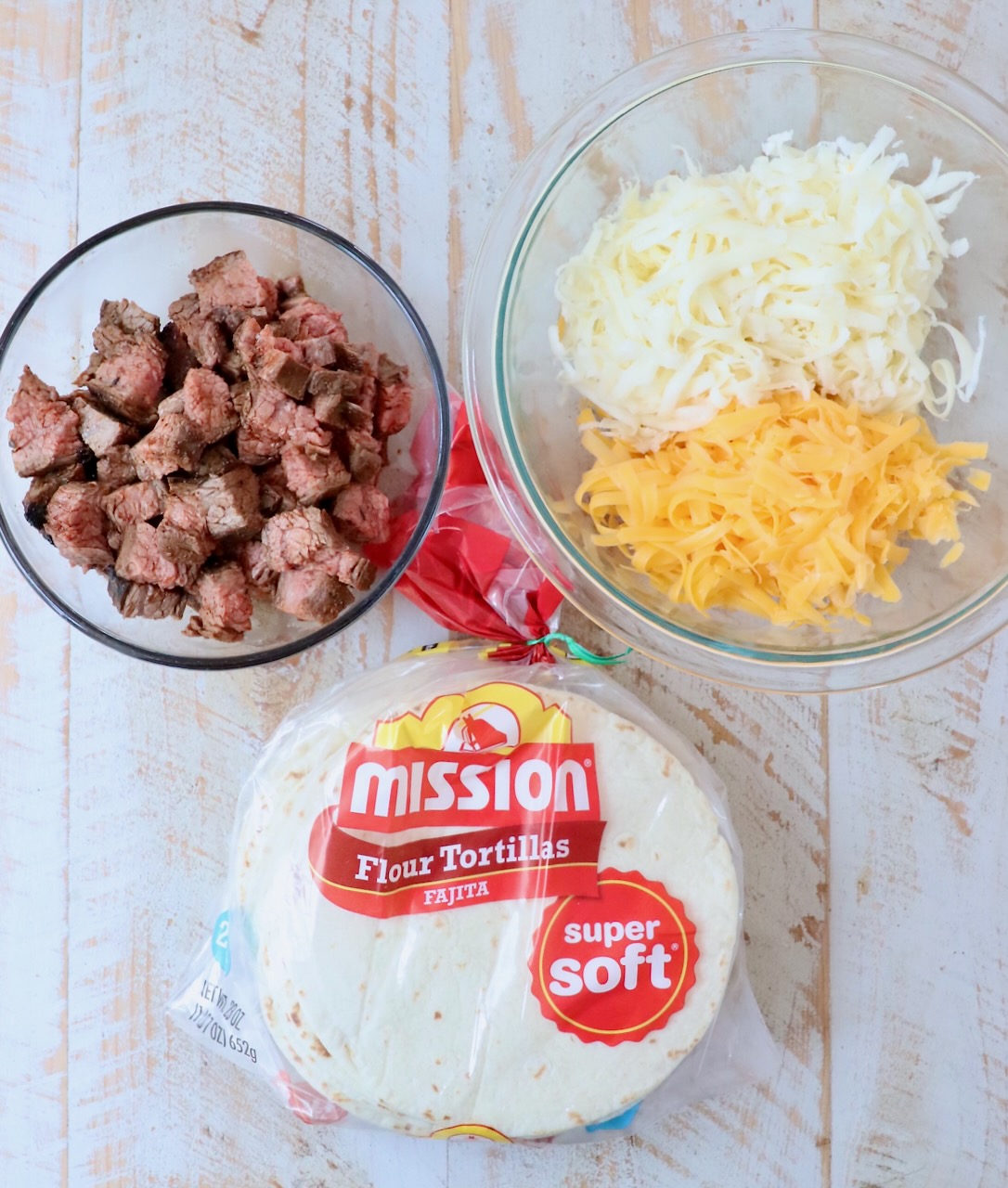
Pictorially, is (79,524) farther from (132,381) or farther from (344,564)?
(344,564)

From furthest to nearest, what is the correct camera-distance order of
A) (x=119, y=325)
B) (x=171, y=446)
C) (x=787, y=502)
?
(x=119, y=325) → (x=171, y=446) → (x=787, y=502)

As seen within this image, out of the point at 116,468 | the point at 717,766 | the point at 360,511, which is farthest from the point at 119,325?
the point at 717,766

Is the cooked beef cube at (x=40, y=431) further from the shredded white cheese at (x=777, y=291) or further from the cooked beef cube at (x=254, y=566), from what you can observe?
the shredded white cheese at (x=777, y=291)

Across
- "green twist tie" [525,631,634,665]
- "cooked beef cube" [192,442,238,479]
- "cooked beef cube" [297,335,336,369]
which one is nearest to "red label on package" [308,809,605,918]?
"green twist tie" [525,631,634,665]

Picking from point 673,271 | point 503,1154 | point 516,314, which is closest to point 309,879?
point 503,1154

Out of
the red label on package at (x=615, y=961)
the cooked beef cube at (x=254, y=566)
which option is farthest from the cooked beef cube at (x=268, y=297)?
the red label on package at (x=615, y=961)

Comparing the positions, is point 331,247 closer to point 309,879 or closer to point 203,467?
point 203,467
